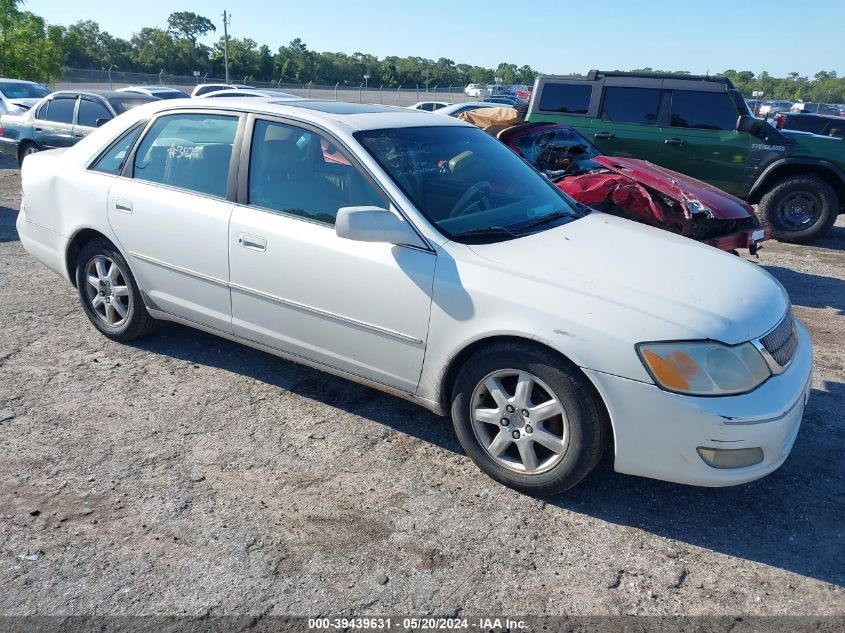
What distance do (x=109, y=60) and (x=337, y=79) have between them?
2404 cm

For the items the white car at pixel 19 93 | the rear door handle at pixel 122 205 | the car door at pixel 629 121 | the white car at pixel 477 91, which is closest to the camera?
the rear door handle at pixel 122 205

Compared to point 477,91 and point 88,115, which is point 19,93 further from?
point 477,91

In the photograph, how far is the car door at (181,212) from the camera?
3977 millimetres

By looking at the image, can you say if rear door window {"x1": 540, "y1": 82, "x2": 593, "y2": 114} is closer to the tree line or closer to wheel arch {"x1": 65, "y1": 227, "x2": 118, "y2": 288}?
wheel arch {"x1": 65, "y1": 227, "x2": 118, "y2": 288}

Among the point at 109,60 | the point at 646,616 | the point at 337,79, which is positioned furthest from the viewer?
the point at 337,79

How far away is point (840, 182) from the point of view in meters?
8.74

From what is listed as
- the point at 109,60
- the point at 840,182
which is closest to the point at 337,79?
the point at 109,60

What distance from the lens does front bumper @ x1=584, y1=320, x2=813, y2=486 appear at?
279 cm

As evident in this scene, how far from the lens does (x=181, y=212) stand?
13.3 feet

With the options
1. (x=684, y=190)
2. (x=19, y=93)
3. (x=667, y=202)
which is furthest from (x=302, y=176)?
(x=19, y=93)

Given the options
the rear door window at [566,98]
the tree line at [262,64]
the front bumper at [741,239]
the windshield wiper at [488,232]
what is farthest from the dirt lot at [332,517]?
the tree line at [262,64]

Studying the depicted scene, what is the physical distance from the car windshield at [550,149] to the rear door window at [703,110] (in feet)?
6.85

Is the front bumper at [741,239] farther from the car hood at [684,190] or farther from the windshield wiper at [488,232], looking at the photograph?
the windshield wiper at [488,232]

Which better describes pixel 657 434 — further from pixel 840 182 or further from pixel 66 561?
pixel 840 182
